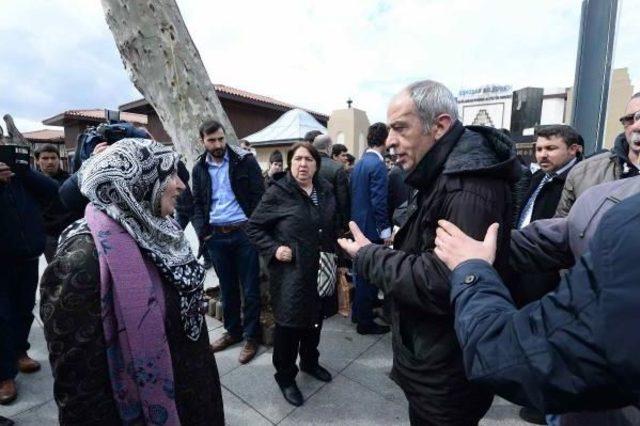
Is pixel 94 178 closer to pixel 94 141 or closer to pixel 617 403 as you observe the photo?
pixel 94 141

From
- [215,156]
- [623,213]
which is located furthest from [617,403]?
[215,156]

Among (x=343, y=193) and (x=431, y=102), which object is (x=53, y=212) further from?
(x=431, y=102)

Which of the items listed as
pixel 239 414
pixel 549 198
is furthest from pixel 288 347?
pixel 549 198

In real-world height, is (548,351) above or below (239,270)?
above

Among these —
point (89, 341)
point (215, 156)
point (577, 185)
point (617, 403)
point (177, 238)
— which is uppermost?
point (215, 156)

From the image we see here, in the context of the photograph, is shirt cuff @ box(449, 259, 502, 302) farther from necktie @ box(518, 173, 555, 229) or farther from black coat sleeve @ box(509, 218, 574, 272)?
necktie @ box(518, 173, 555, 229)

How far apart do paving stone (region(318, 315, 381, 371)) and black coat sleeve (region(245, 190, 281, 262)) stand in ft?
4.43

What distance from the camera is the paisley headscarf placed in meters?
1.30

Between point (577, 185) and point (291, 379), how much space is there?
257cm

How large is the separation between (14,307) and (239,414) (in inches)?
87.1

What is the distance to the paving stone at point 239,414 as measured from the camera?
2457mm

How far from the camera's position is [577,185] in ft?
7.92

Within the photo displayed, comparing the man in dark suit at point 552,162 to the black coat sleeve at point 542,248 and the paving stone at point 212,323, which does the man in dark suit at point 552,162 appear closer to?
the black coat sleeve at point 542,248

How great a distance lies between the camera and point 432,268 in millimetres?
1277
